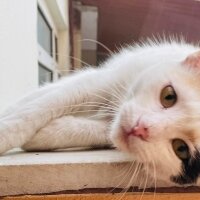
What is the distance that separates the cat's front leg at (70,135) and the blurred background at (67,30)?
0.37m

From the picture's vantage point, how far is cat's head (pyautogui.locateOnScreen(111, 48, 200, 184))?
76 cm

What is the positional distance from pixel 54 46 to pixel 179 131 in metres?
2.67

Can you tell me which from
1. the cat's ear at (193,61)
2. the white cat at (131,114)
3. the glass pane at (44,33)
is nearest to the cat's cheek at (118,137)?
the white cat at (131,114)

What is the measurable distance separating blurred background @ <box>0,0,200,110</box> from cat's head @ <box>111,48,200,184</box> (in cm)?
58

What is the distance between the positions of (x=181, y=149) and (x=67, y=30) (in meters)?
2.95

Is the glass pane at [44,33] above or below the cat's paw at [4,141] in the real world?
above

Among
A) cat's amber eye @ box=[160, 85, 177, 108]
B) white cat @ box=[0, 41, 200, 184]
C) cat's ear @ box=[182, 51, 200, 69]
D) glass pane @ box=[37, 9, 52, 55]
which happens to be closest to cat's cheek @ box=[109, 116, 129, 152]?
white cat @ box=[0, 41, 200, 184]

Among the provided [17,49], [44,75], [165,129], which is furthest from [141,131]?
[44,75]

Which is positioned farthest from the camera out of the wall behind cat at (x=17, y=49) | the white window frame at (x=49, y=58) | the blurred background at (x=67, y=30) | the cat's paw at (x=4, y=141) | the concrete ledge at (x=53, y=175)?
the white window frame at (x=49, y=58)

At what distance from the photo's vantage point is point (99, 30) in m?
3.36

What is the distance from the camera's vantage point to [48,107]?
932 millimetres

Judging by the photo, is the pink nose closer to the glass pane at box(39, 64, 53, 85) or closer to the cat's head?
the cat's head

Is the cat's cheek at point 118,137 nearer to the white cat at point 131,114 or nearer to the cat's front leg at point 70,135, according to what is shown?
the white cat at point 131,114

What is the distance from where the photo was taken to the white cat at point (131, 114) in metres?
0.77
